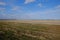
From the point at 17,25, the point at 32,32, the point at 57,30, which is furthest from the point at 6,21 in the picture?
the point at 57,30

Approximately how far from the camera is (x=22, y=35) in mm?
2090

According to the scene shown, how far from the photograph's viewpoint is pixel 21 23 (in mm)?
2119

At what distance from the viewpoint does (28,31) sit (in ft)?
6.88

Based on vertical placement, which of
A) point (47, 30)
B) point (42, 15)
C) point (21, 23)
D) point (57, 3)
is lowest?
point (47, 30)

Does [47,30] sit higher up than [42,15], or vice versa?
[42,15]

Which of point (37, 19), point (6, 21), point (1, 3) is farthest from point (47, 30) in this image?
point (1, 3)

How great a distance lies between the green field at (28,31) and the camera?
202 cm

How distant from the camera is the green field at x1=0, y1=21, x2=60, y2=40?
202 centimetres

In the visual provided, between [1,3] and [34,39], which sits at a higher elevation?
[1,3]

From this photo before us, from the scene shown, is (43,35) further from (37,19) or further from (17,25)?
(17,25)

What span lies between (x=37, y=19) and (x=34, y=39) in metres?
0.36

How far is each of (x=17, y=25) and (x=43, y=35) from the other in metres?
0.51

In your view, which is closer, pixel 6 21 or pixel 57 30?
pixel 57 30

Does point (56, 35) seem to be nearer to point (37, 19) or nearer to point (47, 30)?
point (47, 30)
